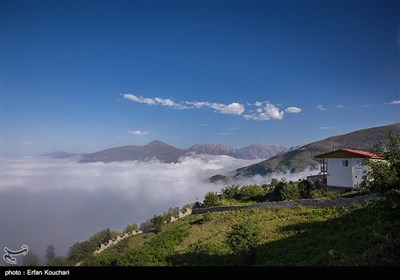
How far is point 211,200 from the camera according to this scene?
4266 cm

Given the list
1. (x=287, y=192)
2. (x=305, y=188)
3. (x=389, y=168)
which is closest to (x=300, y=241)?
(x=389, y=168)

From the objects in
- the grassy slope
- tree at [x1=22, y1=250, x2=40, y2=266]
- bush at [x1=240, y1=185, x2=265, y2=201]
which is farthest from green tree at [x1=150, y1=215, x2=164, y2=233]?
tree at [x1=22, y1=250, x2=40, y2=266]

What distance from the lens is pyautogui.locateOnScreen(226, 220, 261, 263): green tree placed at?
58.8 ft

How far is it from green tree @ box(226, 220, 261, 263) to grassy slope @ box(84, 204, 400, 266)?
0.41m

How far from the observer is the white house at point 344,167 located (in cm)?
3369

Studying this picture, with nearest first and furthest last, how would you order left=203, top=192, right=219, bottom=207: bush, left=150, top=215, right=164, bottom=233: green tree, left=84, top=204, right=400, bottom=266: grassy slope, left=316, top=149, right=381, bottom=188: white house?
left=84, top=204, right=400, bottom=266: grassy slope < left=316, top=149, right=381, bottom=188: white house < left=150, top=215, right=164, bottom=233: green tree < left=203, top=192, right=219, bottom=207: bush

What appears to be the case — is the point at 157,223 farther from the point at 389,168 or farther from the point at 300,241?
the point at 389,168

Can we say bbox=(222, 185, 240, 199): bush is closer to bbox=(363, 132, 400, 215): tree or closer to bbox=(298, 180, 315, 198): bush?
bbox=(298, 180, 315, 198): bush

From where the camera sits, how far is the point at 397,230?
563 inches

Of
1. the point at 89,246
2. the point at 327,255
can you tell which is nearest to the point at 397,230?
the point at 327,255

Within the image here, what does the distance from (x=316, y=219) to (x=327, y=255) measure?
9.94 meters

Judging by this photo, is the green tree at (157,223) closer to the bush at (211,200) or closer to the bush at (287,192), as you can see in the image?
the bush at (211,200)

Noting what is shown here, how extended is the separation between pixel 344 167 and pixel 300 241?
18332 millimetres

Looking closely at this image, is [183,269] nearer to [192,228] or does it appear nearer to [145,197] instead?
[192,228]
